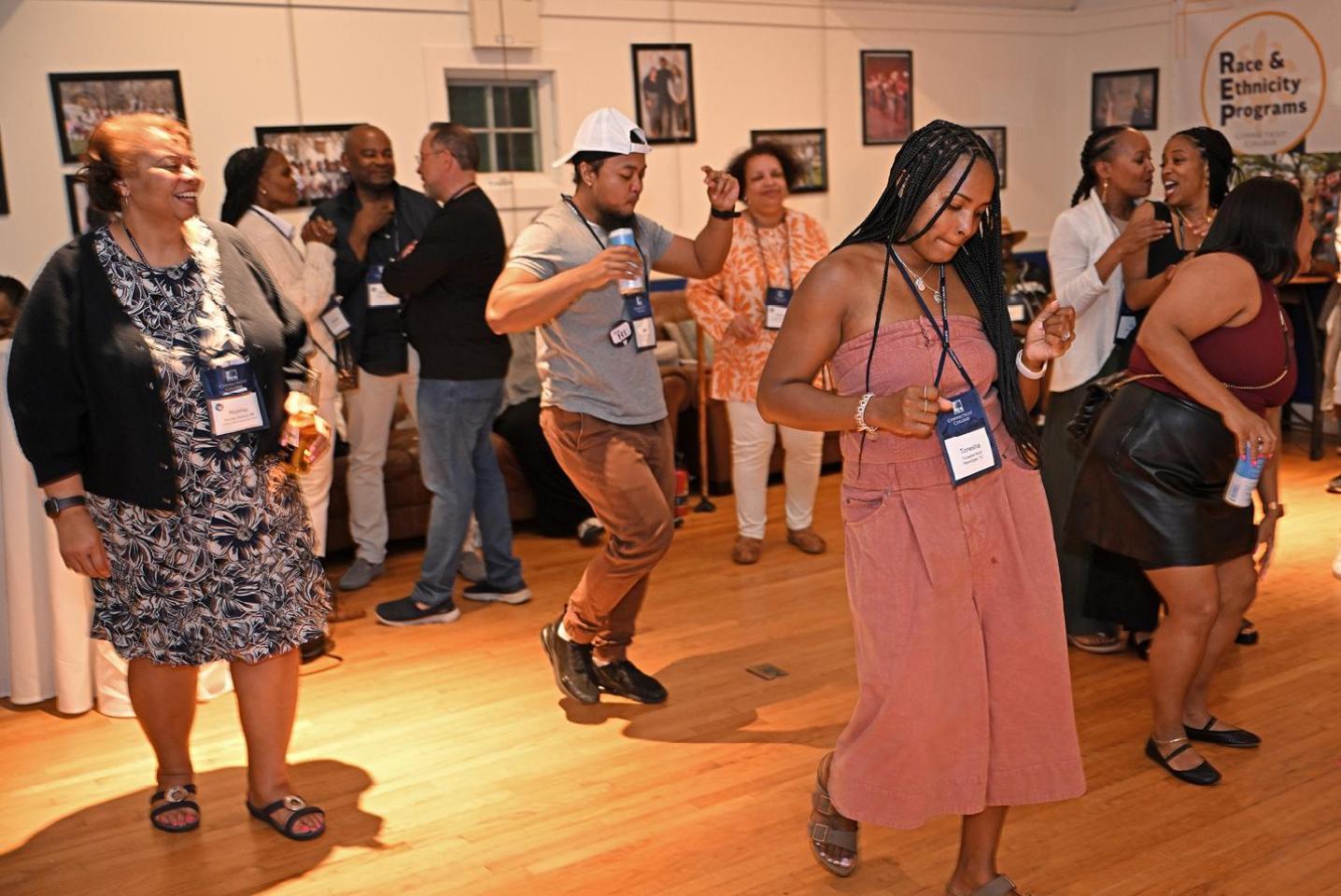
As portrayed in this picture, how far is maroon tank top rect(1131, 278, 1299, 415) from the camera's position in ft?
10.7

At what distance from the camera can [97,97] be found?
19.5 ft

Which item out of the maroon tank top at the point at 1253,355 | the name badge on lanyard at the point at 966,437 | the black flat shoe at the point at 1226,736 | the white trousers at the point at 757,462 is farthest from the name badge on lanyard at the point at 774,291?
the name badge on lanyard at the point at 966,437

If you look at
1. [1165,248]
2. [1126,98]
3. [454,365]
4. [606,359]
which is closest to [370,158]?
[454,365]

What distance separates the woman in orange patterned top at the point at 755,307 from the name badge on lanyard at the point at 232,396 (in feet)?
9.08

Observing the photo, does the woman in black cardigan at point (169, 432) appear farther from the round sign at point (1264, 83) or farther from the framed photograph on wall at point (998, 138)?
the framed photograph on wall at point (998, 138)

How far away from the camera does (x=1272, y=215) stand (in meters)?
3.23

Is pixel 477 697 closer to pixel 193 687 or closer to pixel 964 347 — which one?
pixel 193 687

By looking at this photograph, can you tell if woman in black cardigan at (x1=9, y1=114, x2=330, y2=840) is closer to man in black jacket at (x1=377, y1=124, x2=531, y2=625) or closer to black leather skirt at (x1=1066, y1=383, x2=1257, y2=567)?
man in black jacket at (x1=377, y1=124, x2=531, y2=625)

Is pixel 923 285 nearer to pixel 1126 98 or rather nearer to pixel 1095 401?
pixel 1095 401

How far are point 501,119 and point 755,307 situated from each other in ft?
7.98

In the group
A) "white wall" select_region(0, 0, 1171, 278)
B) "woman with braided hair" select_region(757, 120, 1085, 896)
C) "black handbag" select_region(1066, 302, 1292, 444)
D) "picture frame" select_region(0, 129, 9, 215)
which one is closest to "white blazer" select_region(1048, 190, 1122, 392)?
"black handbag" select_region(1066, 302, 1292, 444)

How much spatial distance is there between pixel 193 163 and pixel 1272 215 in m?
2.66

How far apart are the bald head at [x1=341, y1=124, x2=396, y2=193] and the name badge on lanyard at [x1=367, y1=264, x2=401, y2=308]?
0.31 m

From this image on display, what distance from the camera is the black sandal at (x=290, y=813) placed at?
10.8 ft
